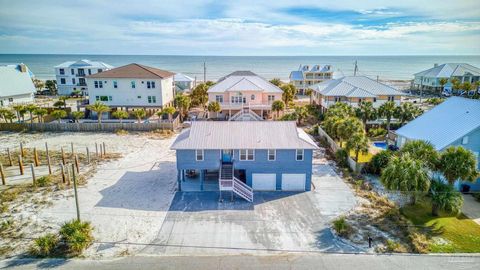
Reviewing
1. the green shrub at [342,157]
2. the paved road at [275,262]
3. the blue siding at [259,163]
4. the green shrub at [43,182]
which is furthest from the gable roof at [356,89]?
the green shrub at [43,182]

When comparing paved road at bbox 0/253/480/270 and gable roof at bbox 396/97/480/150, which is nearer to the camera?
paved road at bbox 0/253/480/270

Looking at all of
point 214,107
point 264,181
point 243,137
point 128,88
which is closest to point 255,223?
point 264,181

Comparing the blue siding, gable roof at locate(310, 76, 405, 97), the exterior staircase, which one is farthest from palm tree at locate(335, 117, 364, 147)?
gable roof at locate(310, 76, 405, 97)

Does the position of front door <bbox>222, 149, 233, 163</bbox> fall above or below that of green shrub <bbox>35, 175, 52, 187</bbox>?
above

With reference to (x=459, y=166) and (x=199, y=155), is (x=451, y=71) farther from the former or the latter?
(x=199, y=155)

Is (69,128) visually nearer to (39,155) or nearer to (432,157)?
(39,155)

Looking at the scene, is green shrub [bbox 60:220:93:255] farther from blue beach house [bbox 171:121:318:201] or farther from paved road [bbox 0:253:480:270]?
blue beach house [bbox 171:121:318:201]
